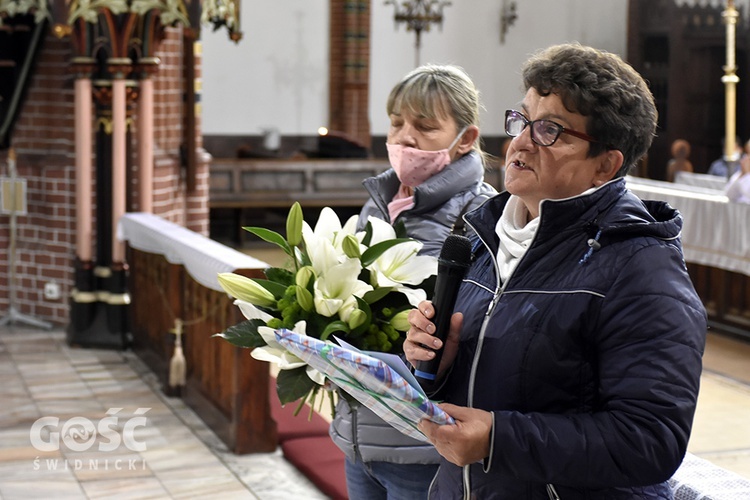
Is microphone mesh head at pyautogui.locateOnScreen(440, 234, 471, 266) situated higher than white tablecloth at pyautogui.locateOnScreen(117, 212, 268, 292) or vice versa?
microphone mesh head at pyautogui.locateOnScreen(440, 234, 471, 266)

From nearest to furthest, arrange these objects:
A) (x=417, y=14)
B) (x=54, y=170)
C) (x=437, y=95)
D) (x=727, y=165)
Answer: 1. (x=437, y=95)
2. (x=54, y=170)
3. (x=727, y=165)
4. (x=417, y=14)

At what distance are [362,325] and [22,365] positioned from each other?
5.06m

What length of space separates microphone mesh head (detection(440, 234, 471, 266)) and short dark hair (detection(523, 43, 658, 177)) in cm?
27

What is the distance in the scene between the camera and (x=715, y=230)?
27.5 ft

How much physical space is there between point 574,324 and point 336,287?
0.78 m

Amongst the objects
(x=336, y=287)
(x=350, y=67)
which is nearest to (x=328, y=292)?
(x=336, y=287)

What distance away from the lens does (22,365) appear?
691 centimetres

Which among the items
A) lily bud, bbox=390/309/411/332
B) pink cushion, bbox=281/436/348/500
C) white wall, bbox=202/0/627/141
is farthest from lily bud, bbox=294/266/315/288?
white wall, bbox=202/0/627/141

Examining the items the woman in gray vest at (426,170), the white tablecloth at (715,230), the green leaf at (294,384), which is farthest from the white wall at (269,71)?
the green leaf at (294,384)

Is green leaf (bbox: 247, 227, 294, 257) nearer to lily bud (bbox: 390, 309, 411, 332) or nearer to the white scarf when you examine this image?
lily bud (bbox: 390, 309, 411, 332)

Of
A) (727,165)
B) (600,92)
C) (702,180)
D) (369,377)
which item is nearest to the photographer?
(369,377)

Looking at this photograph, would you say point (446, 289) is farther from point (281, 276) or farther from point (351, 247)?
point (281, 276)

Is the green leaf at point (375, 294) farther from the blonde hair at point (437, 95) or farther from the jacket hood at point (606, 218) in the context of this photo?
the jacket hood at point (606, 218)

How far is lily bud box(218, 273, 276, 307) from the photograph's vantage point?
2322mm
